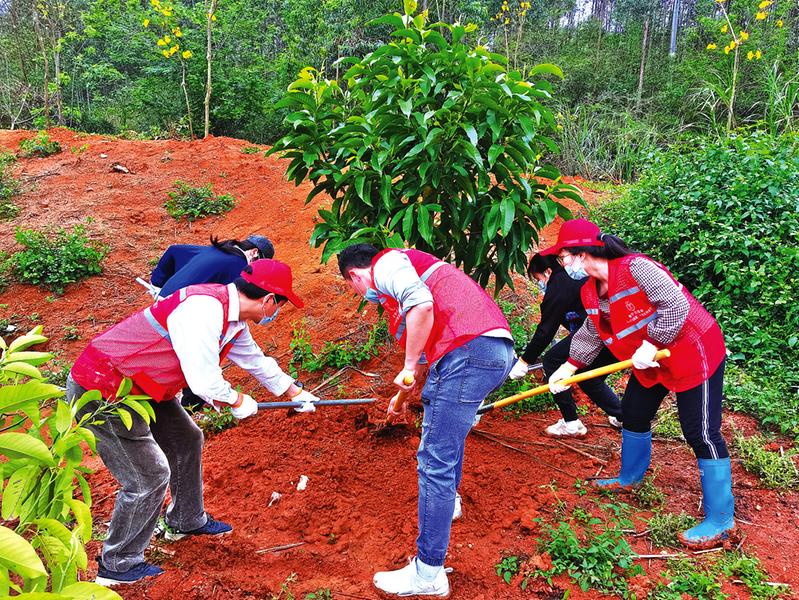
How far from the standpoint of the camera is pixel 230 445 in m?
3.77

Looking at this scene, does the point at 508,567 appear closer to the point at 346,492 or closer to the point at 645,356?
the point at 346,492

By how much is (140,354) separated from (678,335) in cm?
248

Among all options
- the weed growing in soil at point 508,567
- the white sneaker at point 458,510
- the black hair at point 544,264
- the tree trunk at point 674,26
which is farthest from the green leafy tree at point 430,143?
the tree trunk at point 674,26

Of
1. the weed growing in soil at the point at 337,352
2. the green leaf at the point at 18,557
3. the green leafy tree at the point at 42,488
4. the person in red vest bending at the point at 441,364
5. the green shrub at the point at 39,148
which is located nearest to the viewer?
the green leaf at the point at 18,557

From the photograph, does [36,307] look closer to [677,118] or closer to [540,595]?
[540,595]

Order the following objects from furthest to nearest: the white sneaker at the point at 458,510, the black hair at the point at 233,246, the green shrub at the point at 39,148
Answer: the green shrub at the point at 39,148, the black hair at the point at 233,246, the white sneaker at the point at 458,510

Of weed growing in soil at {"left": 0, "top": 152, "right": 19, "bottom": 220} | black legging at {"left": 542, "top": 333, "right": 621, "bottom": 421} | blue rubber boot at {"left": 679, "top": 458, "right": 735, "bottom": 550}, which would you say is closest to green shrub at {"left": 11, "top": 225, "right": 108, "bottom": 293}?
weed growing in soil at {"left": 0, "top": 152, "right": 19, "bottom": 220}

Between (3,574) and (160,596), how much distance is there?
206cm

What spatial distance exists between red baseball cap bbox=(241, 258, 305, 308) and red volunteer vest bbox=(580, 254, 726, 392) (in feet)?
5.17

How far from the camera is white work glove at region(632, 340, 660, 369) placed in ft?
8.74

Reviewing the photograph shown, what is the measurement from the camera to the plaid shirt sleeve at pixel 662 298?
257cm

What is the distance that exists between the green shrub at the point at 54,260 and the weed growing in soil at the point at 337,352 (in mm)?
2952

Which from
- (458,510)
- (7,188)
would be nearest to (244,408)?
(458,510)

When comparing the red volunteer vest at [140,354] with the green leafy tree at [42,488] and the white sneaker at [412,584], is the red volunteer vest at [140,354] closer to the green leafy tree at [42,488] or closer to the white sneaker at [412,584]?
the green leafy tree at [42,488]
